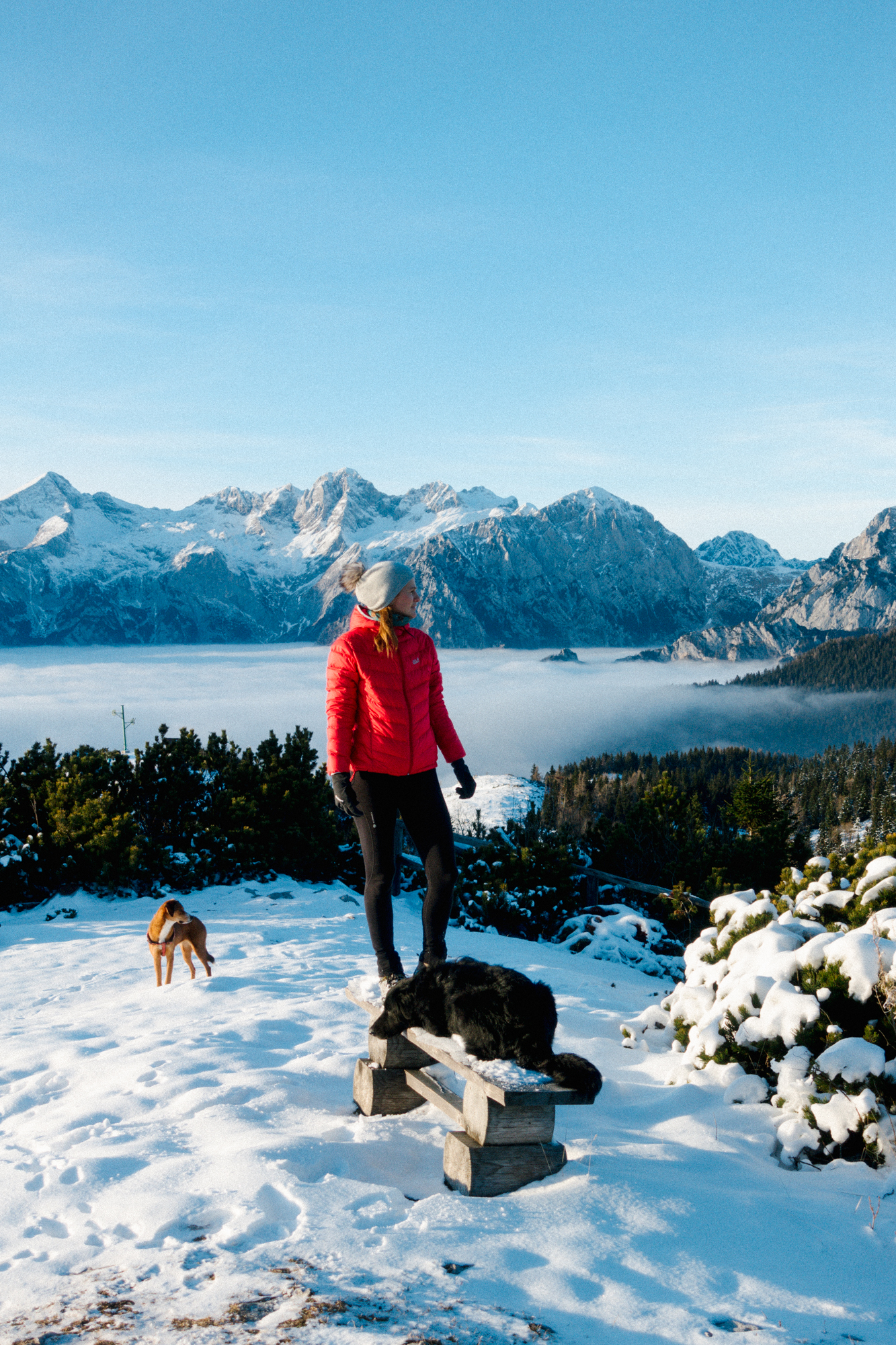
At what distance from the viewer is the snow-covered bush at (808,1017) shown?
3971 millimetres

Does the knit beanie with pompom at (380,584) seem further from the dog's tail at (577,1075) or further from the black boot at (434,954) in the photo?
the dog's tail at (577,1075)

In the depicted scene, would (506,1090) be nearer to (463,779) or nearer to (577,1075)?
(577,1075)

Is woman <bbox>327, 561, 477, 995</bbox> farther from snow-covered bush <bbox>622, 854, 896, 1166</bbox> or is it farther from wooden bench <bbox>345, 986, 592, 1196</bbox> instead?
snow-covered bush <bbox>622, 854, 896, 1166</bbox>

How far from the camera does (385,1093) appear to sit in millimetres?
4207

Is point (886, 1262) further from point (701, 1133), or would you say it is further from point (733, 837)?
point (733, 837)

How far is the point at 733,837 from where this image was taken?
18.4m

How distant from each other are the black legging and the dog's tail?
1340 millimetres

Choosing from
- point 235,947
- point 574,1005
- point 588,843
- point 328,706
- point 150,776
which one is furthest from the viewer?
point 588,843

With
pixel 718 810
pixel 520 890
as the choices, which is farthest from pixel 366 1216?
pixel 718 810

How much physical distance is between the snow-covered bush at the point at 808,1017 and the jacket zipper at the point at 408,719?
90.8 inches

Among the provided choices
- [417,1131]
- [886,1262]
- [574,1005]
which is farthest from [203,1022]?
[886,1262]

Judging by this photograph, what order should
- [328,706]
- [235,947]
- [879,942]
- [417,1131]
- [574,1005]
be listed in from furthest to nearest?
1. [235,947]
2. [574,1005]
3. [328,706]
4. [879,942]
5. [417,1131]

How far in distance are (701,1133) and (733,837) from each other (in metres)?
15.2

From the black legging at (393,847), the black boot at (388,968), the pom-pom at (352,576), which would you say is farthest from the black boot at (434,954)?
the pom-pom at (352,576)
